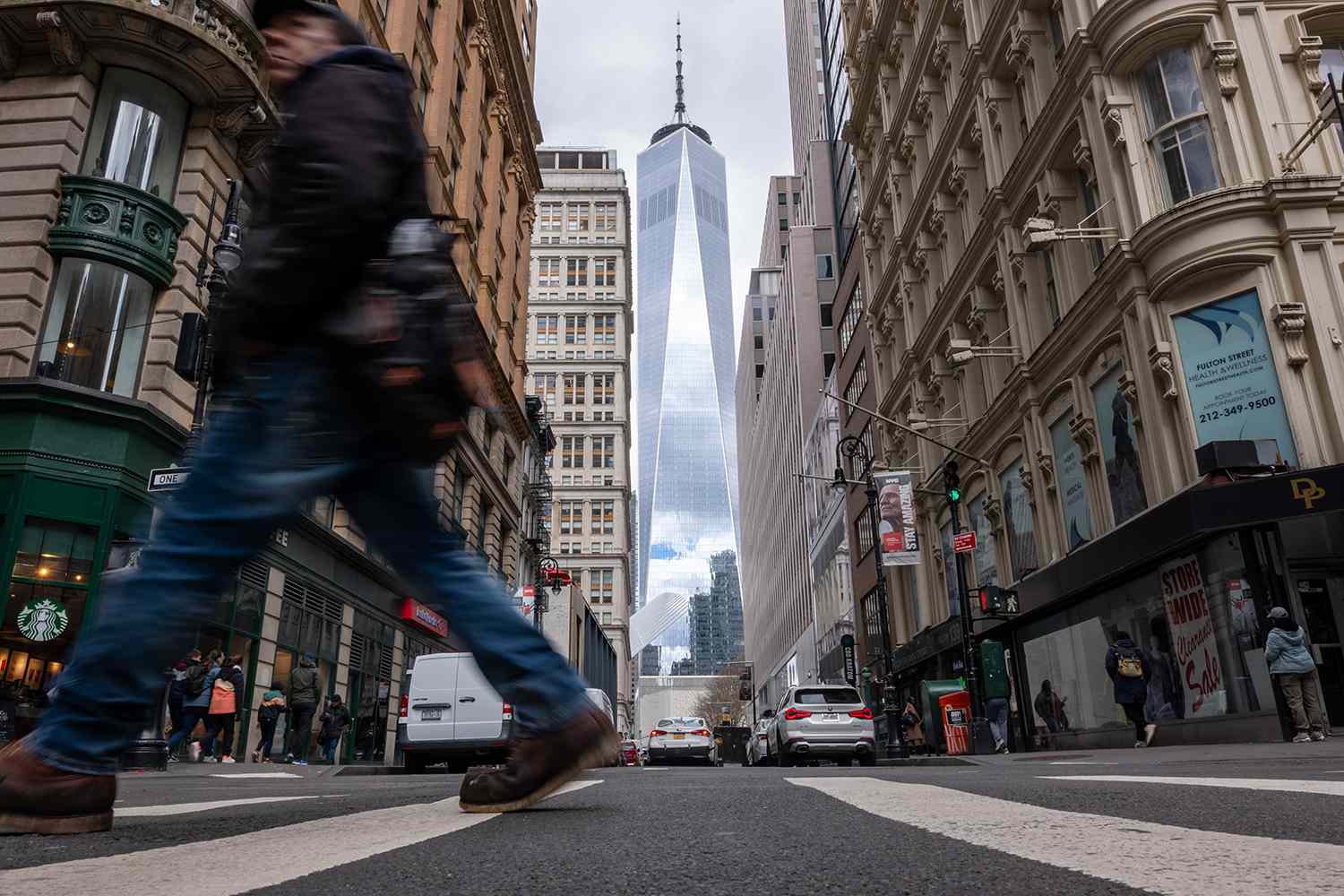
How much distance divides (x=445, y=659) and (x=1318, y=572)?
13.6 metres

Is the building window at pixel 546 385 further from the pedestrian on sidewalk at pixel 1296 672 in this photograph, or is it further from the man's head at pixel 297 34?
the man's head at pixel 297 34

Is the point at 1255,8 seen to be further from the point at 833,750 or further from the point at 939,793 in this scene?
the point at 939,793

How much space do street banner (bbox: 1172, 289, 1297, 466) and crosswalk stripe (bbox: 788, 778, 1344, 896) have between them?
45.2 ft

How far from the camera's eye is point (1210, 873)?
154cm

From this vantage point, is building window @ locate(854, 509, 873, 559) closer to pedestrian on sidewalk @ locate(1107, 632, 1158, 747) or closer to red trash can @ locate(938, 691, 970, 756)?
red trash can @ locate(938, 691, 970, 756)

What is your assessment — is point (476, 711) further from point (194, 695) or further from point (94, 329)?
point (94, 329)

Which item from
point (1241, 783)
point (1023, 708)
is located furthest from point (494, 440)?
point (1241, 783)

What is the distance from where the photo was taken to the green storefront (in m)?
13.9

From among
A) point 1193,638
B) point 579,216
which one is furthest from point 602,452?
point 1193,638

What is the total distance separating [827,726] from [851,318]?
30.3 meters

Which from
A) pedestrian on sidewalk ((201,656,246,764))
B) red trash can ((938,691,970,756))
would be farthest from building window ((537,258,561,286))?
pedestrian on sidewalk ((201,656,246,764))

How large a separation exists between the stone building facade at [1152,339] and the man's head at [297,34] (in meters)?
14.2


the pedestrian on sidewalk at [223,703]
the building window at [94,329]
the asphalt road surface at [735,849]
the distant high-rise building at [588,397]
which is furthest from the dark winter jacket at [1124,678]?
the distant high-rise building at [588,397]

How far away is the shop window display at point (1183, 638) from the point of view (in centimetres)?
1363
